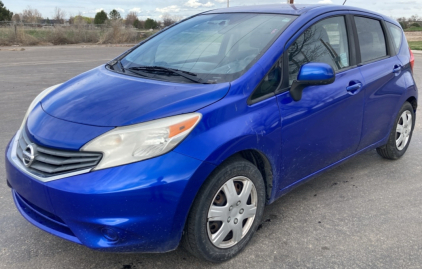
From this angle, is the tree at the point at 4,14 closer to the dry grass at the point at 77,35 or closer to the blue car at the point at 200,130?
the dry grass at the point at 77,35

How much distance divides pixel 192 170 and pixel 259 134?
0.60 metres

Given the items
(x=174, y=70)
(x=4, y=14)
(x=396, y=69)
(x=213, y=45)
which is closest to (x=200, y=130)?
(x=174, y=70)

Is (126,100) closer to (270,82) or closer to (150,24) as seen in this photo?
(270,82)

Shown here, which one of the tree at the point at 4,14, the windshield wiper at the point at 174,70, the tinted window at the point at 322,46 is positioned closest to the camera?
the windshield wiper at the point at 174,70

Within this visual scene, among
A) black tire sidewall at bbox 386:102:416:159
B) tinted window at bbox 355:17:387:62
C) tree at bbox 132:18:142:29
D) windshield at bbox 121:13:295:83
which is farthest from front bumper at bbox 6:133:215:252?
tree at bbox 132:18:142:29

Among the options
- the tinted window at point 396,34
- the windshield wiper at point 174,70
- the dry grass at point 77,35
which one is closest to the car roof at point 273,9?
the windshield wiper at point 174,70

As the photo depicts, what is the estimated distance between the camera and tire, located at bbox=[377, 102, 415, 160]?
4.41 meters

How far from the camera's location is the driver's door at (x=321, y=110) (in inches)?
116

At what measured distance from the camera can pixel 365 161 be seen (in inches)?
185

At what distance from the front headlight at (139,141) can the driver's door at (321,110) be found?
864 millimetres

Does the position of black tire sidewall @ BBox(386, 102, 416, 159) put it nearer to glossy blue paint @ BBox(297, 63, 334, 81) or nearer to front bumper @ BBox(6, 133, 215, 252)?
glossy blue paint @ BBox(297, 63, 334, 81)

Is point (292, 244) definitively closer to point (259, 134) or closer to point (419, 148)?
point (259, 134)

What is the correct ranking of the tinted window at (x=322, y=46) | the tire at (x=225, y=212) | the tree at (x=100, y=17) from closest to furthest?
the tire at (x=225, y=212) → the tinted window at (x=322, y=46) → the tree at (x=100, y=17)

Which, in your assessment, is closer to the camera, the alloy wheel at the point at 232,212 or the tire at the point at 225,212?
the tire at the point at 225,212
